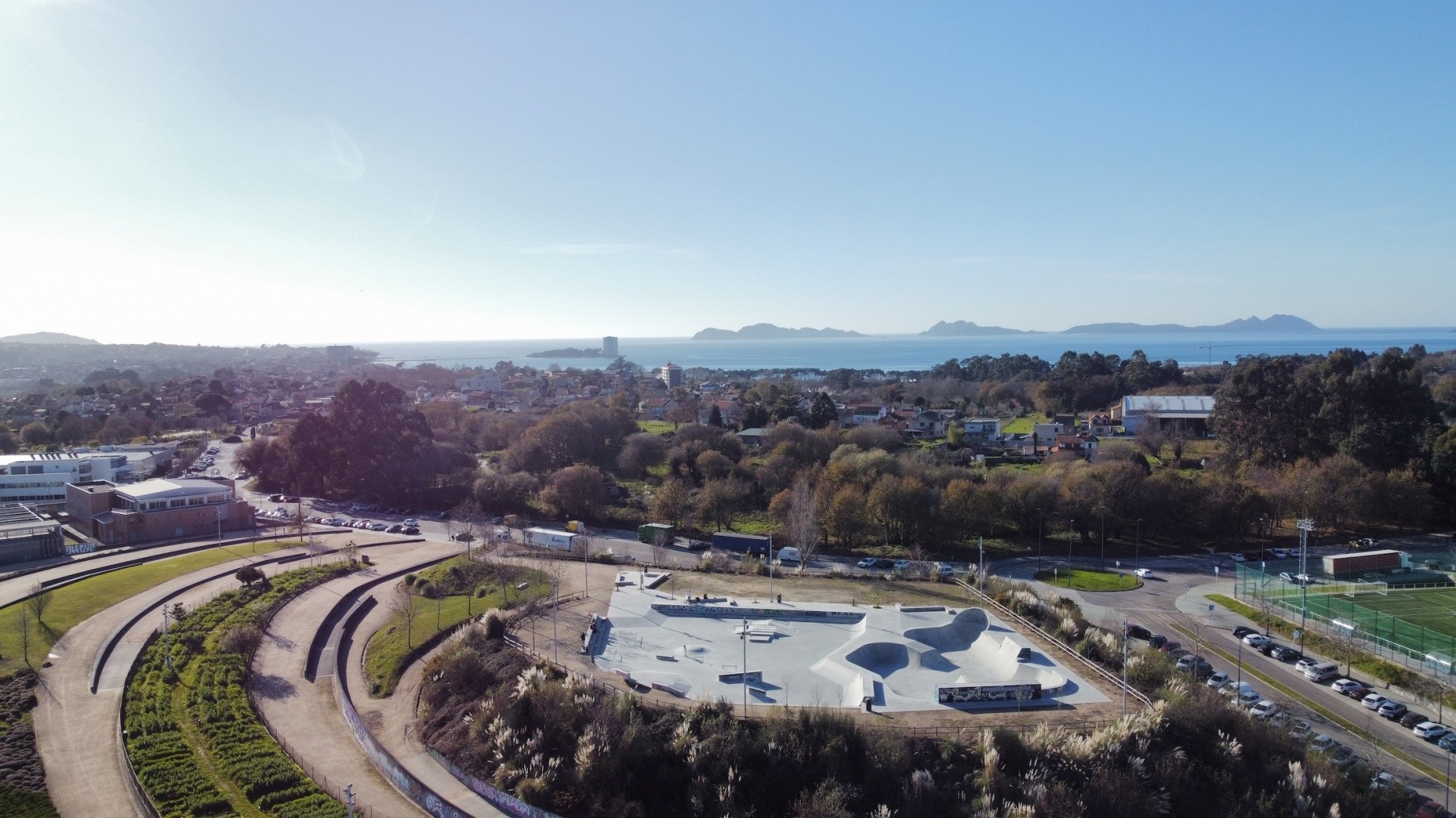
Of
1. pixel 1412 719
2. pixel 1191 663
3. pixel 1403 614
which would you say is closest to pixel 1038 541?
pixel 1403 614

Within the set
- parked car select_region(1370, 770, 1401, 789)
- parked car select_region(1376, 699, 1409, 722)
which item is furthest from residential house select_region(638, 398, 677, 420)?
parked car select_region(1370, 770, 1401, 789)

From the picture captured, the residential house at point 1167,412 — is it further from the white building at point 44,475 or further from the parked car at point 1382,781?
the white building at point 44,475

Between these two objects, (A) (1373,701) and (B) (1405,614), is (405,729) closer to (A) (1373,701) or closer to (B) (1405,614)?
(A) (1373,701)

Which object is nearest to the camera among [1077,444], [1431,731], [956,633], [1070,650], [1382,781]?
[1382,781]

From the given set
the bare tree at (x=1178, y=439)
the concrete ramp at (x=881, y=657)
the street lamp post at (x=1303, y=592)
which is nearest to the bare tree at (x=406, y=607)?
the concrete ramp at (x=881, y=657)

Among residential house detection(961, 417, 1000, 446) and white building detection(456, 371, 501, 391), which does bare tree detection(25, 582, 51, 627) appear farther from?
white building detection(456, 371, 501, 391)
